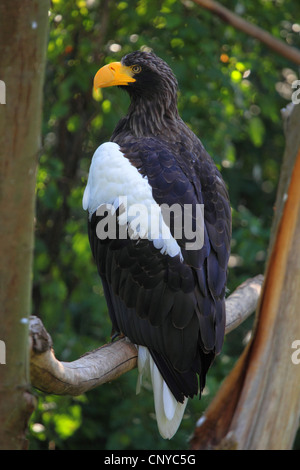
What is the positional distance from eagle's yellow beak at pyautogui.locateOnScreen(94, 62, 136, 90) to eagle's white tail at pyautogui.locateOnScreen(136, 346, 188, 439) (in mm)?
1427

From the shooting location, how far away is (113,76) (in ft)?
10.8

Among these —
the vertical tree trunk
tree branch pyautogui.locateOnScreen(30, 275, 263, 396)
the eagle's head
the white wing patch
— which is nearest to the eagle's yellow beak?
the eagle's head

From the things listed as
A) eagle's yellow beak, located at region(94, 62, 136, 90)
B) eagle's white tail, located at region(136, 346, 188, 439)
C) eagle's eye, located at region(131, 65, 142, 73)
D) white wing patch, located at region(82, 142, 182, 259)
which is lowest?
eagle's white tail, located at region(136, 346, 188, 439)

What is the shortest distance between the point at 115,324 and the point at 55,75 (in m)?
2.34

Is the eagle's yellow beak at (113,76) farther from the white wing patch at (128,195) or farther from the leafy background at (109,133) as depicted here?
the leafy background at (109,133)

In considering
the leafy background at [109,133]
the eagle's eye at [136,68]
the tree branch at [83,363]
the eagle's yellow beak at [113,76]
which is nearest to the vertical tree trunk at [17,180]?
the tree branch at [83,363]

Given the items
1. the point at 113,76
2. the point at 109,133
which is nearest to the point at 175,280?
the point at 113,76

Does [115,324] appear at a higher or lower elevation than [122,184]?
lower

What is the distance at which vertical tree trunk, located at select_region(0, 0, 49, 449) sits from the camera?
4.06 ft

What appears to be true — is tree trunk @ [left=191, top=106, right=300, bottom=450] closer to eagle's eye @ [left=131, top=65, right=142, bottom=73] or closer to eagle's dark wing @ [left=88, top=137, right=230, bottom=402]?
eagle's dark wing @ [left=88, top=137, right=230, bottom=402]

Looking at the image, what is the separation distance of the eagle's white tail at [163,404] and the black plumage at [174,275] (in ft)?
0.20

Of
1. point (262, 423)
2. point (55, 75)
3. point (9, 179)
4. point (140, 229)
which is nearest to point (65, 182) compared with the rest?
point (55, 75)

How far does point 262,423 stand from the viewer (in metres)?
1.87
